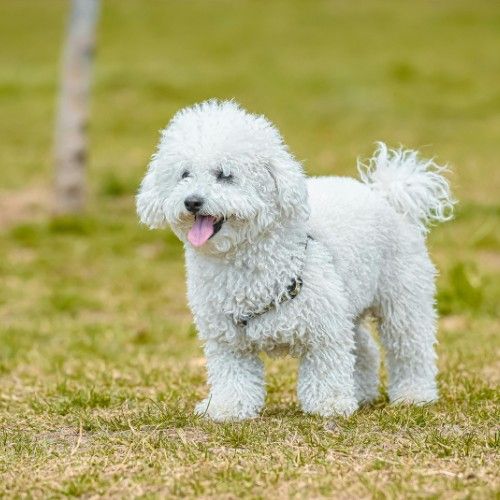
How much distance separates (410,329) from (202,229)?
1.33 m

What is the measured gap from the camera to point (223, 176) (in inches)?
183

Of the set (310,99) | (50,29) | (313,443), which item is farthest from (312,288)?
(50,29)

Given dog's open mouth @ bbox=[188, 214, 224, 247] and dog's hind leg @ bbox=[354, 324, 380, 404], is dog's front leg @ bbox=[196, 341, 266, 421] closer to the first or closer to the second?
dog's open mouth @ bbox=[188, 214, 224, 247]

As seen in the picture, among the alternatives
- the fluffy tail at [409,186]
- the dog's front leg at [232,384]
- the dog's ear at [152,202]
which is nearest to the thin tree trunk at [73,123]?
the fluffy tail at [409,186]

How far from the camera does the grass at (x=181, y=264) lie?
4273 millimetres

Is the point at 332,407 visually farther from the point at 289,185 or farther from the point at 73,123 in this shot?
the point at 73,123

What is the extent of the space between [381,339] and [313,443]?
1.19m

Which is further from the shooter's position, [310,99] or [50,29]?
[50,29]

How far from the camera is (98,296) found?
944 centimetres

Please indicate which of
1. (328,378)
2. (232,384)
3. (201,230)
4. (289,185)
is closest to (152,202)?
(201,230)

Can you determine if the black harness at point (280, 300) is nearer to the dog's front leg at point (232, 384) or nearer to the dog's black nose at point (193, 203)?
the dog's front leg at point (232, 384)

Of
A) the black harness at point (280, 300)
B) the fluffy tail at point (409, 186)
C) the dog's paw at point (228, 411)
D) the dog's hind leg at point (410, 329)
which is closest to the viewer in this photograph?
the black harness at point (280, 300)

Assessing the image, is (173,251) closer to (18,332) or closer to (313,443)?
(18,332)

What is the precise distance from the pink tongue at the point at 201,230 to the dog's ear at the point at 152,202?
184 mm
